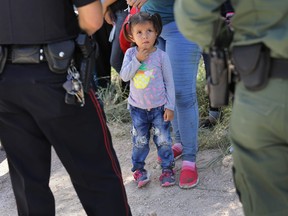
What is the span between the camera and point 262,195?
6.70 feet

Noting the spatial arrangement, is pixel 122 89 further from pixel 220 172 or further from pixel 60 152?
pixel 60 152

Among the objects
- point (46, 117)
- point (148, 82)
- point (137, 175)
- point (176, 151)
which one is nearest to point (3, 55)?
point (46, 117)

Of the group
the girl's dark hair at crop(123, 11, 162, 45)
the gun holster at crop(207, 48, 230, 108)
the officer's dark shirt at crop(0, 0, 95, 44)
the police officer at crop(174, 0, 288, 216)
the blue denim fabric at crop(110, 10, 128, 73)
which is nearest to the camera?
the police officer at crop(174, 0, 288, 216)

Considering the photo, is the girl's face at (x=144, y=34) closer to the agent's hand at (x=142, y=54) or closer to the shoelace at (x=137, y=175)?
the agent's hand at (x=142, y=54)

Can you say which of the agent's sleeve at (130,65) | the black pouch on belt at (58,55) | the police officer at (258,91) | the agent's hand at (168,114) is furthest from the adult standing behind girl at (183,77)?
the police officer at (258,91)

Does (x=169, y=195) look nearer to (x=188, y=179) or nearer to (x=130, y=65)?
(x=188, y=179)

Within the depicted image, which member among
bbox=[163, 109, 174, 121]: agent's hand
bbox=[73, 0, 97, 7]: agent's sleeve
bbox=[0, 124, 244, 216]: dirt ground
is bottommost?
bbox=[0, 124, 244, 216]: dirt ground

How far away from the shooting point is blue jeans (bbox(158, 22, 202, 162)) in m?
3.57

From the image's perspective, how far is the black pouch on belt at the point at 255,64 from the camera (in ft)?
6.35

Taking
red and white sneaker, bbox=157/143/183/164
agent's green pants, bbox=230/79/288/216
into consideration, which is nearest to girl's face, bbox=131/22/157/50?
red and white sneaker, bbox=157/143/183/164

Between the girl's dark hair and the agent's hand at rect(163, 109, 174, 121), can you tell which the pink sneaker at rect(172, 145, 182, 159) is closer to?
the agent's hand at rect(163, 109, 174, 121)

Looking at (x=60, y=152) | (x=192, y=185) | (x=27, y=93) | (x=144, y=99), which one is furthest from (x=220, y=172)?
(x=27, y=93)

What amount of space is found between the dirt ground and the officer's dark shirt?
1.56 m

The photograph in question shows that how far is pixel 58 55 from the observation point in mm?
2480
